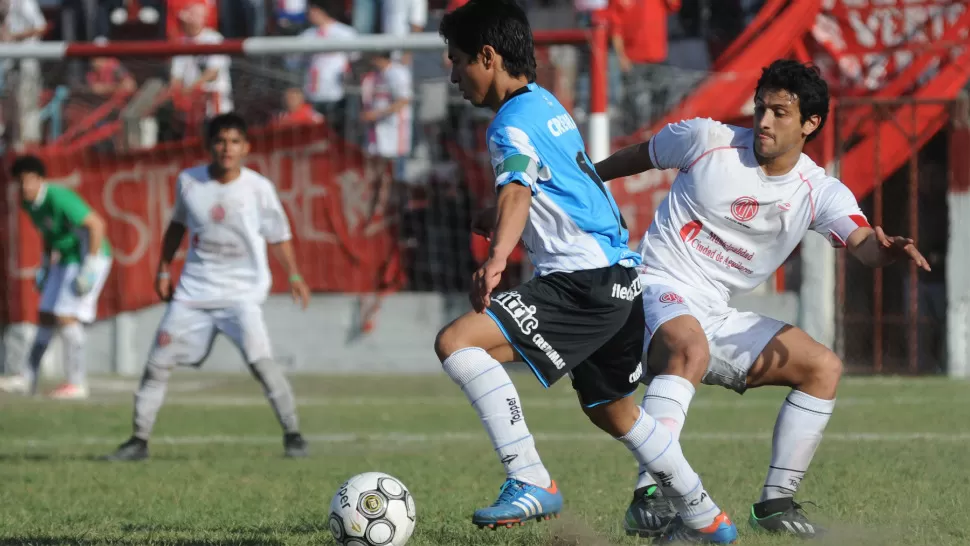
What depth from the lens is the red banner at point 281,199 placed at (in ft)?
45.8

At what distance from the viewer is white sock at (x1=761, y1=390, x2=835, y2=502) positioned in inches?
210

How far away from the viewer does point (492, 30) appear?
4574 millimetres

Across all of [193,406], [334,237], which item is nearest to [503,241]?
[193,406]

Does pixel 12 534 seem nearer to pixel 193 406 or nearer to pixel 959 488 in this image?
pixel 959 488

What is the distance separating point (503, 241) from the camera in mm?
4312

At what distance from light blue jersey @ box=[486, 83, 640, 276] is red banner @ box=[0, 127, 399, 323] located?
9.23 metres

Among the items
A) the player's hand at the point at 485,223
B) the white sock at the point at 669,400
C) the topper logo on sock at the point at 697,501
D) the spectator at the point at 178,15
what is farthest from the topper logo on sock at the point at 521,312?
the spectator at the point at 178,15

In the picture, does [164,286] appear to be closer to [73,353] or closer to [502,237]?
[73,353]

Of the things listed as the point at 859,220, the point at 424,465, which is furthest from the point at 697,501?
the point at 424,465

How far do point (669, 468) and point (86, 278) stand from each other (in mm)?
7734

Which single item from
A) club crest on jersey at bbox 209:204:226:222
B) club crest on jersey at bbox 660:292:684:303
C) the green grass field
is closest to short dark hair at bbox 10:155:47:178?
the green grass field

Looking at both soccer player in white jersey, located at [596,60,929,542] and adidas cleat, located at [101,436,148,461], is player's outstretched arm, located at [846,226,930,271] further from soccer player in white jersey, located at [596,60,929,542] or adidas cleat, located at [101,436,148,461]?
adidas cleat, located at [101,436,148,461]

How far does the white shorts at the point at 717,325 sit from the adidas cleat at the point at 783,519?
1.51 feet

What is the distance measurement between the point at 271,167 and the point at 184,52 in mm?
1907
